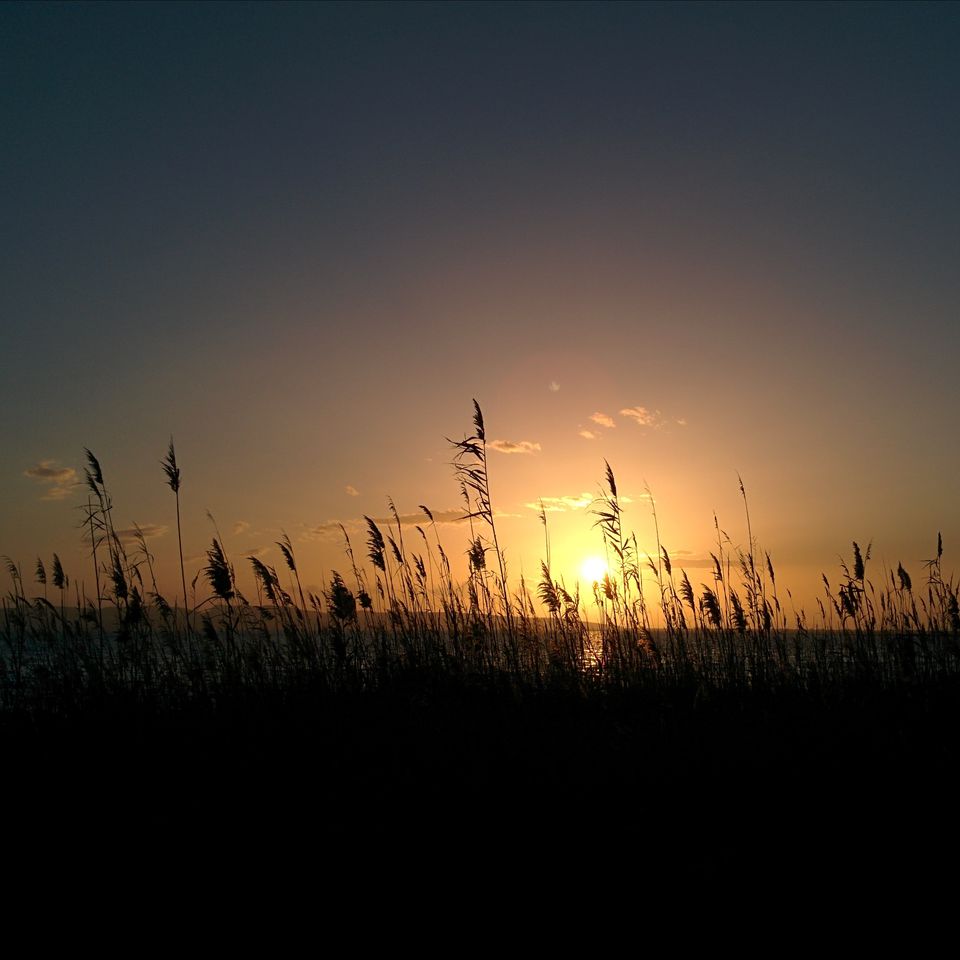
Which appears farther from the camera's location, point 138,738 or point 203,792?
point 138,738

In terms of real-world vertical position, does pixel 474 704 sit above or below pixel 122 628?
below

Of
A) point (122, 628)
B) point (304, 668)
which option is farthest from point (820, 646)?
point (122, 628)

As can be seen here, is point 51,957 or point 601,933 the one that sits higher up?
point 51,957

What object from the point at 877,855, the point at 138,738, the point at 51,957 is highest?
the point at 138,738

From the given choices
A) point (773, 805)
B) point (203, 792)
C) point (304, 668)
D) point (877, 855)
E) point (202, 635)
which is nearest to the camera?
point (877, 855)

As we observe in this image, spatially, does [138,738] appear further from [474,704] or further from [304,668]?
[474,704]

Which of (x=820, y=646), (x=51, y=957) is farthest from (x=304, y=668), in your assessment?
→ (x=820, y=646)

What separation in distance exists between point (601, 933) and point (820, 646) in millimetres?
6246

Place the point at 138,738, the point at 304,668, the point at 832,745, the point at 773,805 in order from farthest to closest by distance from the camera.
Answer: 1. the point at 304,668
2. the point at 138,738
3. the point at 832,745
4. the point at 773,805

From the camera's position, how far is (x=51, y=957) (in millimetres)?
2656

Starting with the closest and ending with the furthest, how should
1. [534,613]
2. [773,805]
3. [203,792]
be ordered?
[773,805]
[203,792]
[534,613]

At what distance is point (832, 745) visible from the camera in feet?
14.8

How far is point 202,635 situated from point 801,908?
22.5 feet

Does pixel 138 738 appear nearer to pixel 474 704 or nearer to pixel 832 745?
pixel 474 704
